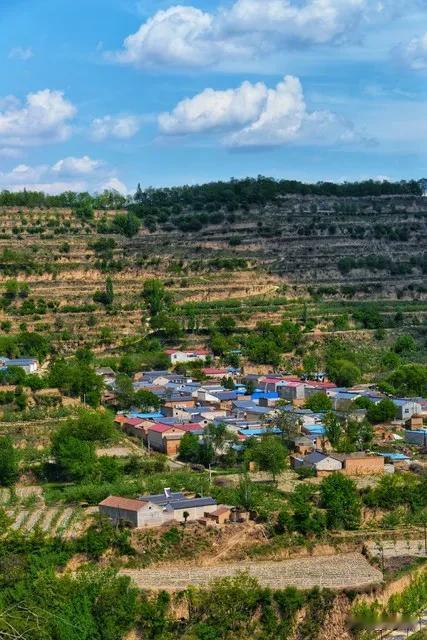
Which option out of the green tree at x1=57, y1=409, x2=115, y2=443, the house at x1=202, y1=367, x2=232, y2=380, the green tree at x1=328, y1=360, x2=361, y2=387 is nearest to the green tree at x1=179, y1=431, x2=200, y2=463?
the green tree at x1=57, y1=409, x2=115, y2=443

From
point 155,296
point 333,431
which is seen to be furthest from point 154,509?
point 155,296

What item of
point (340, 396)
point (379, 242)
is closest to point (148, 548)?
point (340, 396)

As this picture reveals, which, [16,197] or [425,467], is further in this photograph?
[16,197]

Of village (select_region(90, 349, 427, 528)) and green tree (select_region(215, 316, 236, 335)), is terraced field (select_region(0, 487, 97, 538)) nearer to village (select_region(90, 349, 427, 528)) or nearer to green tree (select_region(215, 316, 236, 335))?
village (select_region(90, 349, 427, 528))

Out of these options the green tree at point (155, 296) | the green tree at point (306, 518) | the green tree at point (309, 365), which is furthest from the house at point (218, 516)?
the green tree at point (155, 296)

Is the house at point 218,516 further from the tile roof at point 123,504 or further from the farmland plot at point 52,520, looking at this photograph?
the farmland plot at point 52,520

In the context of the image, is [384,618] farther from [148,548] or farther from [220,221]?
[220,221]
